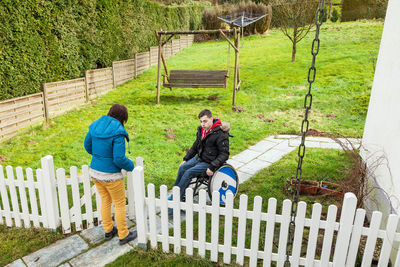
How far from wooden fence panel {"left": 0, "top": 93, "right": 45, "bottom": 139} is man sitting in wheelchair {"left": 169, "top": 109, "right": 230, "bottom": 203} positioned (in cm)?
578

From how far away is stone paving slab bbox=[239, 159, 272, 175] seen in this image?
20.1ft

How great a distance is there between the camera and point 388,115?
4.05m

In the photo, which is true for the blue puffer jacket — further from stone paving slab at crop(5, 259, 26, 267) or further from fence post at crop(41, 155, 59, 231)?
stone paving slab at crop(5, 259, 26, 267)

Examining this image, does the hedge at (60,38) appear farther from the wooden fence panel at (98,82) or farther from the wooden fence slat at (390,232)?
the wooden fence slat at (390,232)

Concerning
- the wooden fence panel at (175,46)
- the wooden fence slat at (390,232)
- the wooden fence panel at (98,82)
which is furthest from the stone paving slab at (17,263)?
the wooden fence panel at (175,46)

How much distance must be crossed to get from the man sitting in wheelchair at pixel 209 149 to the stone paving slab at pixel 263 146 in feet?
9.94

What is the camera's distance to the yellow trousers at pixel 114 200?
3682 millimetres

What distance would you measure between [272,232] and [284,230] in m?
0.13

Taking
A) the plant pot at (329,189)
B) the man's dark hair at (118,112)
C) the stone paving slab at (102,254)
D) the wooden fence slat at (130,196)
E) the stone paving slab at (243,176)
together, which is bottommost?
the stone paving slab at (243,176)

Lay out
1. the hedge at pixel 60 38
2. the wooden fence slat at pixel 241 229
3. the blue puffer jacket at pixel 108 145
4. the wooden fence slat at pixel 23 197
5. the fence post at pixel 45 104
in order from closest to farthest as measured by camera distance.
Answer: the wooden fence slat at pixel 241 229
the blue puffer jacket at pixel 108 145
the wooden fence slat at pixel 23 197
the hedge at pixel 60 38
the fence post at pixel 45 104

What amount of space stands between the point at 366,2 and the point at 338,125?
27319 millimetres

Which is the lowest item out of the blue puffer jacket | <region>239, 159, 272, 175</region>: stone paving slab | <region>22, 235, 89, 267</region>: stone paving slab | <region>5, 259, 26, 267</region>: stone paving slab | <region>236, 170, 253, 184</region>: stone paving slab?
<region>239, 159, 272, 175</region>: stone paving slab

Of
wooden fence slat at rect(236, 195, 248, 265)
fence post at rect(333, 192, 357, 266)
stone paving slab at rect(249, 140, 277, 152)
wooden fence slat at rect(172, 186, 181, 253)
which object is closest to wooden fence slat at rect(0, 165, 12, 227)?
wooden fence slat at rect(172, 186, 181, 253)

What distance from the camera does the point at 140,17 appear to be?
1644 centimetres
